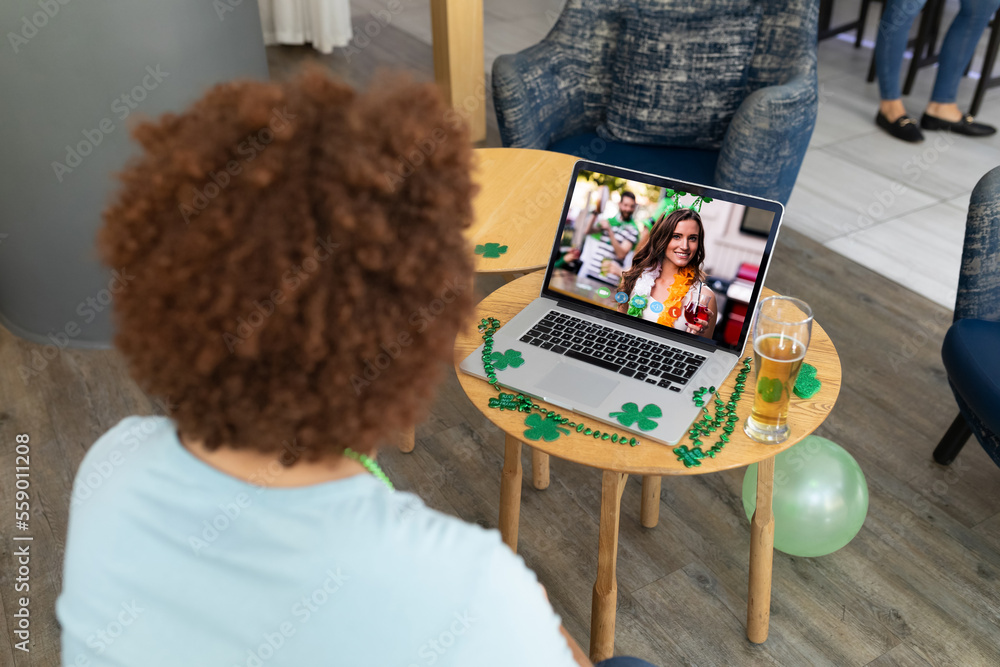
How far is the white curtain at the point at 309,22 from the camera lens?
4.42 metres

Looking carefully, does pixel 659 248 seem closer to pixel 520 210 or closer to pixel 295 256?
pixel 520 210

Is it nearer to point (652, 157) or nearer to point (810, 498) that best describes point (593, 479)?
point (810, 498)

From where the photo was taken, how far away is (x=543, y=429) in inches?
48.6

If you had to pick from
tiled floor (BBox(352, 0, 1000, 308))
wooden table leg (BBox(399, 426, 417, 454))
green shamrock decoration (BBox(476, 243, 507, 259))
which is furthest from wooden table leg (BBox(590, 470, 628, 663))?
tiled floor (BBox(352, 0, 1000, 308))

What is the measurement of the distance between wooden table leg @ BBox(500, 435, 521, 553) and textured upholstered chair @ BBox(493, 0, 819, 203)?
1.05 meters

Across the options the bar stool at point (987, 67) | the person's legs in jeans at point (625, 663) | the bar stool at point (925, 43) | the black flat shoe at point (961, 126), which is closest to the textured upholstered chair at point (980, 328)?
the person's legs in jeans at point (625, 663)

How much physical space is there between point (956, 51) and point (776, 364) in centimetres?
292

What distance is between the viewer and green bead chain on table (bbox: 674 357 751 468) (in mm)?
1187

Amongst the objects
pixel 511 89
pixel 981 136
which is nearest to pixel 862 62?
pixel 981 136

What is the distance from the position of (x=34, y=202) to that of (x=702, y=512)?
1.80 m

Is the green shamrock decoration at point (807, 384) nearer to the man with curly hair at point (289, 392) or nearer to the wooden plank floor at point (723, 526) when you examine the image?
the wooden plank floor at point (723, 526)

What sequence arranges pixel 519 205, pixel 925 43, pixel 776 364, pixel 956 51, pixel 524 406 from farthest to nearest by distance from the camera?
pixel 925 43, pixel 956 51, pixel 519 205, pixel 524 406, pixel 776 364

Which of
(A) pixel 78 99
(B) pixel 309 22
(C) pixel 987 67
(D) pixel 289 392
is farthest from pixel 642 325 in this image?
(B) pixel 309 22

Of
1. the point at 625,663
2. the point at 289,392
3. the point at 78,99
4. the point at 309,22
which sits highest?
the point at 289,392
